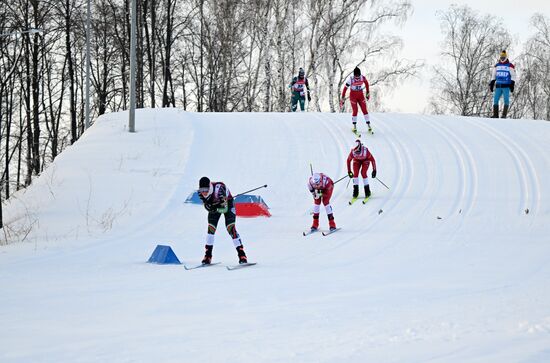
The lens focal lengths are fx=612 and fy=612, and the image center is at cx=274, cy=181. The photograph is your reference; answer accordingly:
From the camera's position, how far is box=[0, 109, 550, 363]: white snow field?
5.81 meters

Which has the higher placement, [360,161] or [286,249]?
[360,161]

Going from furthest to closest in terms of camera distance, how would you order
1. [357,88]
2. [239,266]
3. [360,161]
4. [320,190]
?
[357,88] < [360,161] < [320,190] < [239,266]

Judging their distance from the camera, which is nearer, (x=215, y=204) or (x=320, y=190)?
(x=215, y=204)

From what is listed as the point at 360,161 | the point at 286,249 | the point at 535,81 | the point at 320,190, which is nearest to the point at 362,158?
the point at 360,161

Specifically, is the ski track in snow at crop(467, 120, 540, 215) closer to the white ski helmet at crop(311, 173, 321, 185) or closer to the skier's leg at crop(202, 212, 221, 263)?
the white ski helmet at crop(311, 173, 321, 185)

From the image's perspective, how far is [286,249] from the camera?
37.8 ft

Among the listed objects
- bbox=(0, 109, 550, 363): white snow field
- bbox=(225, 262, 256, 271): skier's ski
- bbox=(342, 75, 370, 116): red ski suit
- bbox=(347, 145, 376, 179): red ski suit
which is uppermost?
bbox=(342, 75, 370, 116): red ski suit

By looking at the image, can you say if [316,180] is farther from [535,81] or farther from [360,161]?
[535,81]

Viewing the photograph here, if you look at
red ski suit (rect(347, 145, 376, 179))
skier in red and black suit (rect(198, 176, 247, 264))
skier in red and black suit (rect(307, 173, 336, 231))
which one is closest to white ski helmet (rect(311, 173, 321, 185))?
skier in red and black suit (rect(307, 173, 336, 231))

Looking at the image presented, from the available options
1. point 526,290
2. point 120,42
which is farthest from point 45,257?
point 120,42

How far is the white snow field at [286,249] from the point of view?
5.81 meters

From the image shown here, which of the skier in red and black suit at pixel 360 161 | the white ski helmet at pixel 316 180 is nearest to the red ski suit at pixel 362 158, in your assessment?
the skier in red and black suit at pixel 360 161

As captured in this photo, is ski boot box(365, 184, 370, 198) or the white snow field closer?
the white snow field

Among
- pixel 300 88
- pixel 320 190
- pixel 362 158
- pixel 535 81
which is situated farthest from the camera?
pixel 535 81
